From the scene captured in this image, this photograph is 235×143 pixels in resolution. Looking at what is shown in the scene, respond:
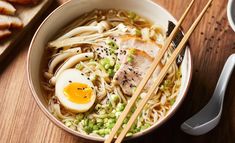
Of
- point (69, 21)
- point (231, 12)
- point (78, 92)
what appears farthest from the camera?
point (69, 21)

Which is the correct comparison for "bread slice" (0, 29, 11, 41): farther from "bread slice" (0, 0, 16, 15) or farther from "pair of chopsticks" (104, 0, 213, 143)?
"pair of chopsticks" (104, 0, 213, 143)

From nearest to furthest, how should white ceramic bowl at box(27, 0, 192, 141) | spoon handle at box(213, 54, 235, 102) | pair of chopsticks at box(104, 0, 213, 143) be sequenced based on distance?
pair of chopsticks at box(104, 0, 213, 143)
white ceramic bowl at box(27, 0, 192, 141)
spoon handle at box(213, 54, 235, 102)

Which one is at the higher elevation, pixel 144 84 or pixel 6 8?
pixel 6 8

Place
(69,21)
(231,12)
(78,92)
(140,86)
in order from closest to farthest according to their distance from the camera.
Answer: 1. (140,86)
2. (78,92)
3. (231,12)
4. (69,21)

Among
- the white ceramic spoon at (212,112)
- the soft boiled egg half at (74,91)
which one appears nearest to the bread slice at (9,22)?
the soft boiled egg half at (74,91)

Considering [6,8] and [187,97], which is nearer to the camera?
[187,97]

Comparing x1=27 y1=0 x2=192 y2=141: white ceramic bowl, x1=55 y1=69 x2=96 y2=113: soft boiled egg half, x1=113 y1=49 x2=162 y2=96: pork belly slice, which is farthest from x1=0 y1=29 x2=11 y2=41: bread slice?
x1=113 y1=49 x2=162 y2=96: pork belly slice

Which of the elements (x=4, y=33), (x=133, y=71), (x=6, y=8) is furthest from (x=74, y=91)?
(x=6, y=8)

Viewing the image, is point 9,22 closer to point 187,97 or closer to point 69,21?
point 69,21
